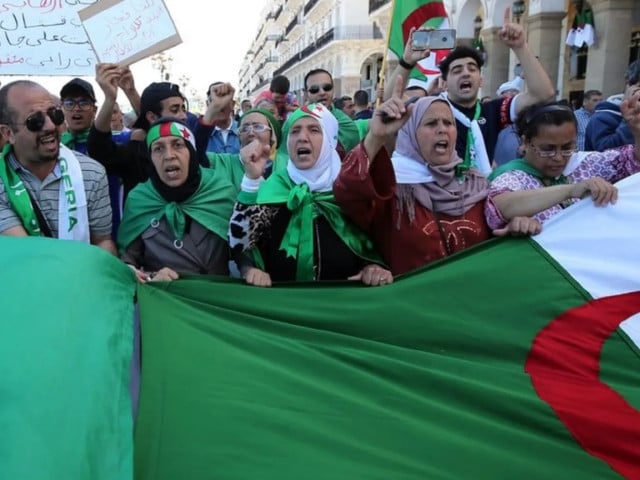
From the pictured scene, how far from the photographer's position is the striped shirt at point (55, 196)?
253 cm

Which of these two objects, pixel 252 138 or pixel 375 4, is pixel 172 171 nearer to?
pixel 252 138

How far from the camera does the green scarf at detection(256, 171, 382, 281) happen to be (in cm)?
253

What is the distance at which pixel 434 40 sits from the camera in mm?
2984

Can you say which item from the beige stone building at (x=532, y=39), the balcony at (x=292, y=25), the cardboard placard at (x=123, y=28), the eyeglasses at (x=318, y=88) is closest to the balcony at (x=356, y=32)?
the beige stone building at (x=532, y=39)

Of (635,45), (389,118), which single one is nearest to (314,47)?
(635,45)

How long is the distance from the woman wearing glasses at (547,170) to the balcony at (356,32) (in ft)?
121

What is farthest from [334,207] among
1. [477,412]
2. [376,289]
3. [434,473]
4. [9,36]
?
[9,36]

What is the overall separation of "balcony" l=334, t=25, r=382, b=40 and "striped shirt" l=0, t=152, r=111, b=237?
37064mm

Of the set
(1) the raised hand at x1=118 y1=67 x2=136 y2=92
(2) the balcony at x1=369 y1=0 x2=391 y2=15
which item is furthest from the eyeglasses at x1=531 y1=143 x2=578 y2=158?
(2) the balcony at x1=369 y1=0 x2=391 y2=15

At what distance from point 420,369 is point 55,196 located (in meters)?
1.73

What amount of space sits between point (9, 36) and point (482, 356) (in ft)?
10.1

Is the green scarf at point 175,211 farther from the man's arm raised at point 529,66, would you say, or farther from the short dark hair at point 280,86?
the short dark hair at point 280,86

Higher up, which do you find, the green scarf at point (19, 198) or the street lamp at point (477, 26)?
the street lamp at point (477, 26)

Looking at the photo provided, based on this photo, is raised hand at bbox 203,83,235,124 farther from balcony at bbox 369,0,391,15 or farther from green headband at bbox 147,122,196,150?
balcony at bbox 369,0,391,15
